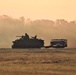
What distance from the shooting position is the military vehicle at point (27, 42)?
91.1 meters

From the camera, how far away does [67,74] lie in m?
26.4

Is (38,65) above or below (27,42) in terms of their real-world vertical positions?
below

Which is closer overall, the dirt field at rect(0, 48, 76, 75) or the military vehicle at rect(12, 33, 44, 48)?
the dirt field at rect(0, 48, 76, 75)

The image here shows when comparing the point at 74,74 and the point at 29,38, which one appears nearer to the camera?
the point at 74,74

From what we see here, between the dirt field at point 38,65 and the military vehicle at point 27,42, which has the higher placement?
the military vehicle at point 27,42

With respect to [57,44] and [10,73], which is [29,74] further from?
[57,44]

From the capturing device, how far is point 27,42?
91.1 m

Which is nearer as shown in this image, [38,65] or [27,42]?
[38,65]

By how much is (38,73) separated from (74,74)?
280 cm

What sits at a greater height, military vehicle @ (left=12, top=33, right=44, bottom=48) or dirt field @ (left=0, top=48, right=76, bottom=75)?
military vehicle @ (left=12, top=33, right=44, bottom=48)

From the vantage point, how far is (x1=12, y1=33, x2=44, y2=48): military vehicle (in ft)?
299

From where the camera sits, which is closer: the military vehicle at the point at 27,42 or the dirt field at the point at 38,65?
the dirt field at the point at 38,65

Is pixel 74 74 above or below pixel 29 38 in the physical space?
below

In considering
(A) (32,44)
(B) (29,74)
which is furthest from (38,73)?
(A) (32,44)
